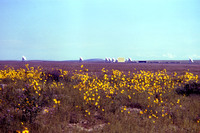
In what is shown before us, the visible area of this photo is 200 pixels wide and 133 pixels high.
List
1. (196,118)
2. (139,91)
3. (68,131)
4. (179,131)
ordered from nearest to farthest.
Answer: (68,131)
(179,131)
(196,118)
(139,91)

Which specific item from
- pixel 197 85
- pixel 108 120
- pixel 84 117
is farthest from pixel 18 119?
pixel 197 85

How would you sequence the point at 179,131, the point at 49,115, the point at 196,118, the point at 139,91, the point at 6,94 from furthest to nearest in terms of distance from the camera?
the point at 139,91 → the point at 6,94 → the point at 196,118 → the point at 49,115 → the point at 179,131

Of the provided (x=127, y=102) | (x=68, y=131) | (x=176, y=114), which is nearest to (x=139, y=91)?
(x=127, y=102)

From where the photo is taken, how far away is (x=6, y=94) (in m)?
6.23

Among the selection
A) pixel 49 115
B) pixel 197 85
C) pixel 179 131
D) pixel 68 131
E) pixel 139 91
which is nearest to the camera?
pixel 68 131

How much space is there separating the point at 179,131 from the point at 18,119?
3.91 meters

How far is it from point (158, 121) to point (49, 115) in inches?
114

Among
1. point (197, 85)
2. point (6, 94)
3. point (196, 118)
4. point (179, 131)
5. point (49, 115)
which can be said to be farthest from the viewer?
point (197, 85)

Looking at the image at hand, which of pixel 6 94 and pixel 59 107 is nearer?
pixel 59 107

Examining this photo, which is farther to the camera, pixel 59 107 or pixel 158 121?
pixel 59 107

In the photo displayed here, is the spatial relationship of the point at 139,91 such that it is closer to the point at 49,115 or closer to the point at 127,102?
the point at 127,102

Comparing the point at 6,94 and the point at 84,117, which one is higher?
the point at 6,94

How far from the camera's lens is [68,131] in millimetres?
4262

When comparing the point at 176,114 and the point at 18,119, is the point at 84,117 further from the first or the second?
the point at 176,114
